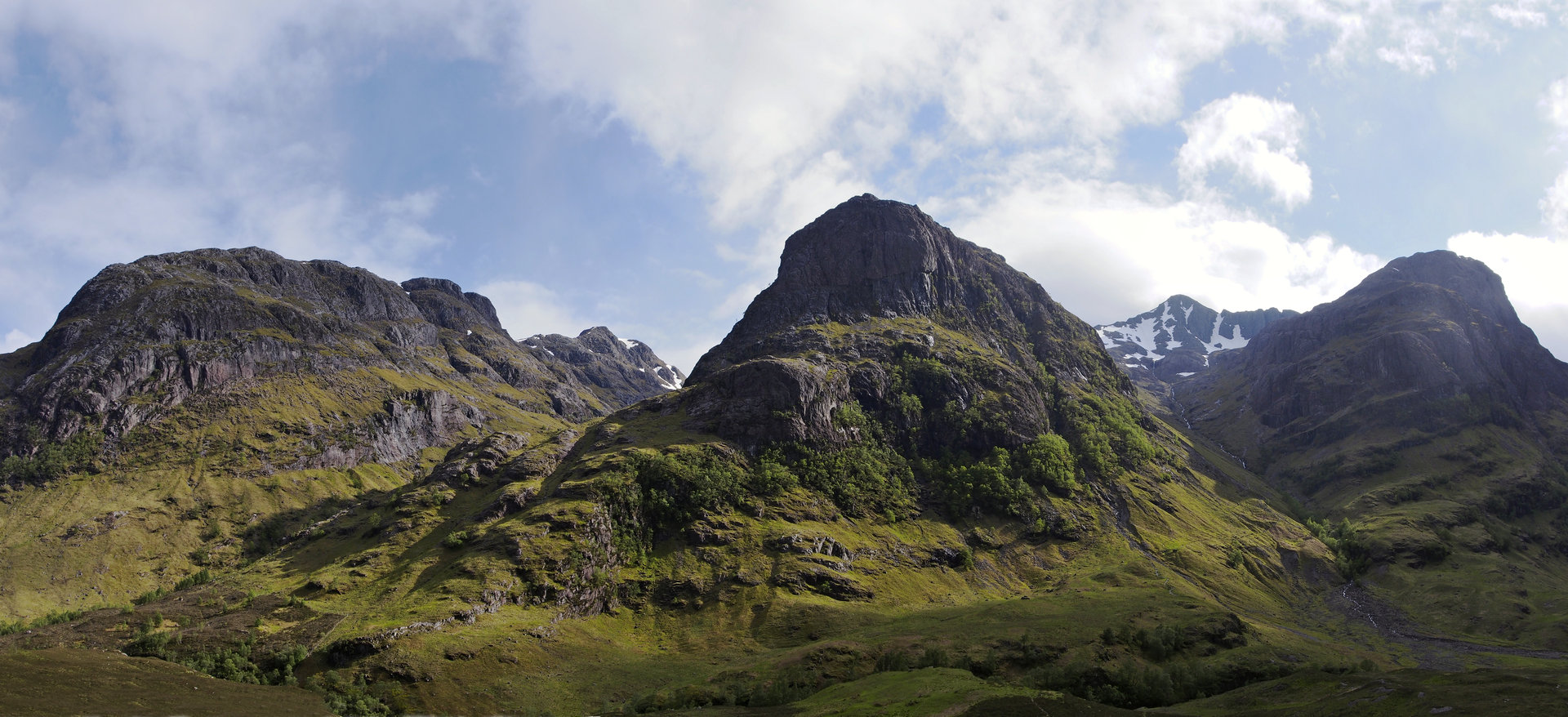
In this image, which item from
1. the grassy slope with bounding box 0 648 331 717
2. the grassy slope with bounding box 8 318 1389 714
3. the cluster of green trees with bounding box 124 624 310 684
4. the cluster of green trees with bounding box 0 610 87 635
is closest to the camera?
the grassy slope with bounding box 0 648 331 717

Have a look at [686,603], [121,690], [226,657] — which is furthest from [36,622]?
[686,603]

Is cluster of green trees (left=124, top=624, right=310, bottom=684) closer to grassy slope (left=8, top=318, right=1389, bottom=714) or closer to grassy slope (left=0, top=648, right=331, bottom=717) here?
grassy slope (left=8, top=318, right=1389, bottom=714)

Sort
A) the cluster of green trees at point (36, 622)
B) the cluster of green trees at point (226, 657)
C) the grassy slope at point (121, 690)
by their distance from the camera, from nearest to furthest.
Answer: the grassy slope at point (121, 690) < the cluster of green trees at point (226, 657) < the cluster of green trees at point (36, 622)

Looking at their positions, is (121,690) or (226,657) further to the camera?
(226,657)

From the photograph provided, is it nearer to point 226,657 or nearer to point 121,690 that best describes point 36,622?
point 226,657

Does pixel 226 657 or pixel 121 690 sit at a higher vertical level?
pixel 226 657

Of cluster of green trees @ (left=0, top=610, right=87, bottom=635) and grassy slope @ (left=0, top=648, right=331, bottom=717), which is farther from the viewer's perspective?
cluster of green trees @ (left=0, top=610, right=87, bottom=635)

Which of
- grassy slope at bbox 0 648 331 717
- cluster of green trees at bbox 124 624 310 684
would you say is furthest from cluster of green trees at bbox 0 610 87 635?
grassy slope at bbox 0 648 331 717

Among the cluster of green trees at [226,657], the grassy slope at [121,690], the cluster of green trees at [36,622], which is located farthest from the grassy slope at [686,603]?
the cluster of green trees at [36,622]

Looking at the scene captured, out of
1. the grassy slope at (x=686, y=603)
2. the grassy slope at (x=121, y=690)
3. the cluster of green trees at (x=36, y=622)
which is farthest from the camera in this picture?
the cluster of green trees at (x=36, y=622)

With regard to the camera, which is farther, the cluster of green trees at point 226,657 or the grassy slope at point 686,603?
the grassy slope at point 686,603

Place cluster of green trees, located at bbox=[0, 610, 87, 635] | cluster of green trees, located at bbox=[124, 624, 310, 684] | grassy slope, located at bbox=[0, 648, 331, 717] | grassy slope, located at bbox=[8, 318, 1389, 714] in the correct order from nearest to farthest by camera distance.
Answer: grassy slope, located at bbox=[0, 648, 331, 717] → cluster of green trees, located at bbox=[124, 624, 310, 684] → grassy slope, located at bbox=[8, 318, 1389, 714] → cluster of green trees, located at bbox=[0, 610, 87, 635]

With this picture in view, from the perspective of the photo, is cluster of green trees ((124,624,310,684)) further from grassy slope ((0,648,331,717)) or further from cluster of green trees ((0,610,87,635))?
cluster of green trees ((0,610,87,635))

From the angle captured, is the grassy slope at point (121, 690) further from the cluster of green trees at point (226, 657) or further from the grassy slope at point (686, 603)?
the grassy slope at point (686, 603)
